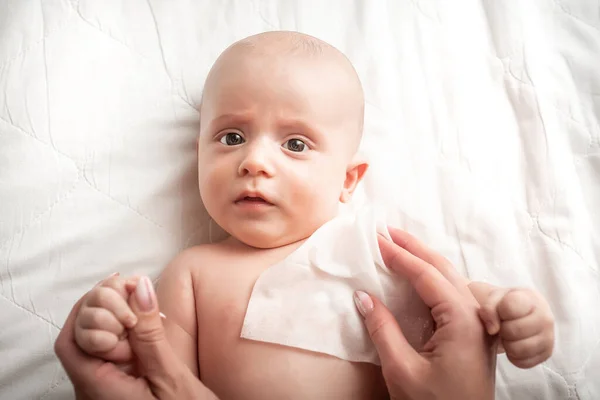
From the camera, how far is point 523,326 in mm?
796

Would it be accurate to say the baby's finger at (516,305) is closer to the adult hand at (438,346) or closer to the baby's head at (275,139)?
the adult hand at (438,346)

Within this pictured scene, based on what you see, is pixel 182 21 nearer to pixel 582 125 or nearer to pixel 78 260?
pixel 78 260

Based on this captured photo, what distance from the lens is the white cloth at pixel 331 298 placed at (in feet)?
3.03

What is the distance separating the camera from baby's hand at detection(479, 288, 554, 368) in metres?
0.80

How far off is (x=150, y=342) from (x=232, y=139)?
0.37 m

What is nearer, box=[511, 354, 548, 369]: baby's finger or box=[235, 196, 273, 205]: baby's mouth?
box=[511, 354, 548, 369]: baby's finger

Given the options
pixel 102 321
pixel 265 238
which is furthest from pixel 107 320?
pixel 265 238

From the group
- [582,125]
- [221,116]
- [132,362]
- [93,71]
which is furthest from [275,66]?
[582,125]

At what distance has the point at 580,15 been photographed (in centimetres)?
129

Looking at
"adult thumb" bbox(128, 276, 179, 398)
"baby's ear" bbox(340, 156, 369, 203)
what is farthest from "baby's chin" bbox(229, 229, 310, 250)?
"adult thumb" bbox(128, 276, 179, 398)

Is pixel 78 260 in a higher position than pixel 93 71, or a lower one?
lower

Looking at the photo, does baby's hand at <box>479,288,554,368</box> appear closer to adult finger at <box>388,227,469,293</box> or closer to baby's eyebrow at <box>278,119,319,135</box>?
adult finger at <box>388,227,469,293</box>

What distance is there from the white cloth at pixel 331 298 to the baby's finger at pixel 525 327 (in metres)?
0.16

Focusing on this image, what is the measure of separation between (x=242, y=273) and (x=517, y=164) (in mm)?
582
